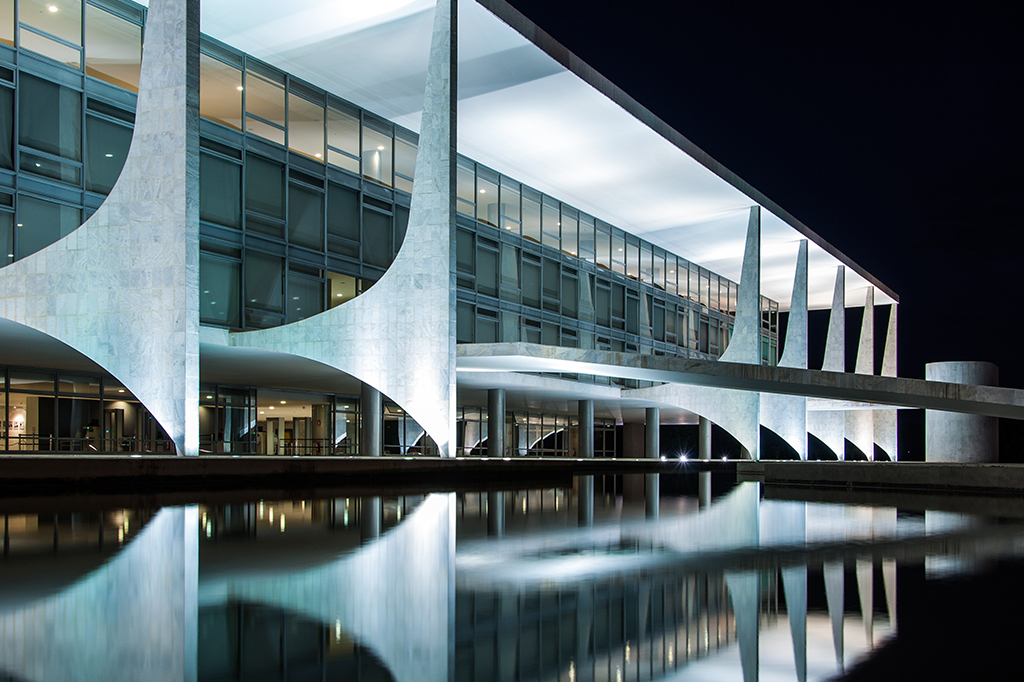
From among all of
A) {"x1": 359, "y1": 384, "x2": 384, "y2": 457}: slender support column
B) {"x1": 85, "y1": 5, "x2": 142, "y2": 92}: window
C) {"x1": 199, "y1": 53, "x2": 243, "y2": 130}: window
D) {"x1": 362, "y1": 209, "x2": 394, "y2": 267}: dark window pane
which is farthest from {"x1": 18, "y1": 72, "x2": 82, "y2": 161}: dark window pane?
{"x1": 359, "y1": 384, "x2": 384, "y2": 457}: slender support column

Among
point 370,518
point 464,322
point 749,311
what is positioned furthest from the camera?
point 749,311

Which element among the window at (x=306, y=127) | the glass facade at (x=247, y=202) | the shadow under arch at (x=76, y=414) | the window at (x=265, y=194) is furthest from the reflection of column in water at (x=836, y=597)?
the window at (x=306, y=127)

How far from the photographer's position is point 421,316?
23172mm

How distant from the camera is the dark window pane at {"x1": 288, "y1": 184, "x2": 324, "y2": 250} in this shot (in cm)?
2572

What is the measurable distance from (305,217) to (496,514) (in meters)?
15.8

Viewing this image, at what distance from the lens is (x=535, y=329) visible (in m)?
37.2

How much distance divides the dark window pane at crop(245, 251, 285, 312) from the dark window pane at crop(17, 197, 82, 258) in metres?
4.97

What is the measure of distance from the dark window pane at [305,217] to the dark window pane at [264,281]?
1.00 meters

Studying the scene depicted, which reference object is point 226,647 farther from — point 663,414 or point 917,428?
point 917,428

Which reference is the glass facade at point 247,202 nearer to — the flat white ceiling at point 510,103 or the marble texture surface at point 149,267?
the flat white ceiling at point 510,103

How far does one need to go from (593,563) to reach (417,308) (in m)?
16.3

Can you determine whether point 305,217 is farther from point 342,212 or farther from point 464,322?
point 464,322

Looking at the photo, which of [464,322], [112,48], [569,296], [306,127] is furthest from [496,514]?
[569,296]

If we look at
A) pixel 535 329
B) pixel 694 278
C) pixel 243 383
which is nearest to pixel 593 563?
pixel 243 383
